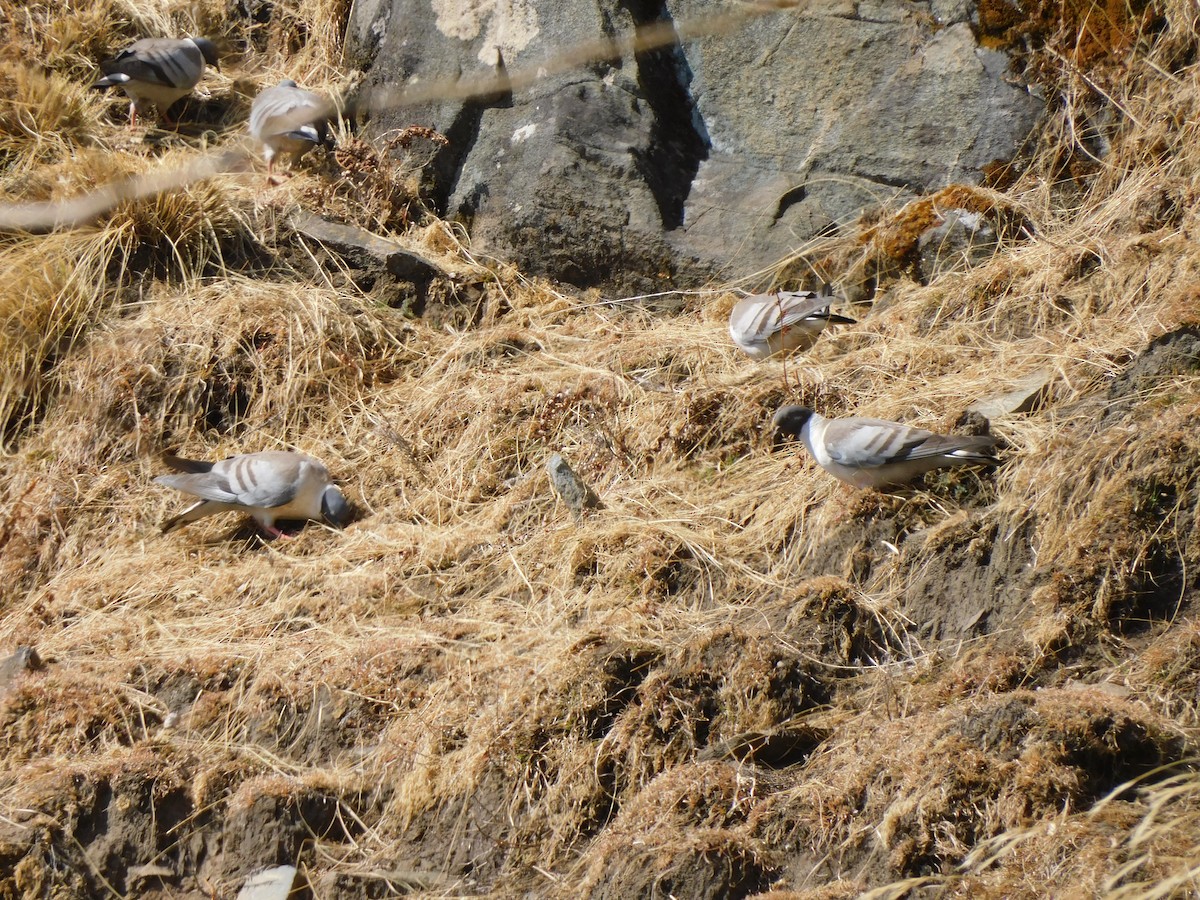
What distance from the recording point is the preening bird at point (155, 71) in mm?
8352

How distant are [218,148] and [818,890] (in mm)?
7070

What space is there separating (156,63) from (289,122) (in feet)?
4.38

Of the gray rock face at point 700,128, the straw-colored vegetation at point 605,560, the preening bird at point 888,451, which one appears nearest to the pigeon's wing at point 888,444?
the preening bird at point 888,451

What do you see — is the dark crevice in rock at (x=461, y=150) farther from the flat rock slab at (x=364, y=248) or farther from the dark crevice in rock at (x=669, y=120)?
the dark crevice in rock at (x=669, y=120)

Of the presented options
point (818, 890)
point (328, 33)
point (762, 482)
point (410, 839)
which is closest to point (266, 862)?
point (410, 839)

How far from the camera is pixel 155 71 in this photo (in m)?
8.36

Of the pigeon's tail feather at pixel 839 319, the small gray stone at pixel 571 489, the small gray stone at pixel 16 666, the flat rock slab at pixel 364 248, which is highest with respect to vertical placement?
the flat rock slab at pixel 364 248

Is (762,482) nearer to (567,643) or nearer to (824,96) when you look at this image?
(567,643)

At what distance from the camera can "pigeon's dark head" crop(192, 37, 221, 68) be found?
8820 millimetres

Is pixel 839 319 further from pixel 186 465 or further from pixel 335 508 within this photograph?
pixel 186 465

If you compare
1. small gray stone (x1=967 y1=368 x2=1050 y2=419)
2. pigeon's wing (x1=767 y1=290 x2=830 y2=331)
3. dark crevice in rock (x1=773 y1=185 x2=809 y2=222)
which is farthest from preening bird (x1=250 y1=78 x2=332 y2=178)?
small gray stone (x1=967 y1=368 x2=1050 y2=419)

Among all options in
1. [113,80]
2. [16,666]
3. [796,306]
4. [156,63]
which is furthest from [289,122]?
[16,666]

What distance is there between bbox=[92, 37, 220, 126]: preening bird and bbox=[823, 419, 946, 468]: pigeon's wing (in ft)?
19.3

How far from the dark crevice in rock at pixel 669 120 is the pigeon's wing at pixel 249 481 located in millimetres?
2644
